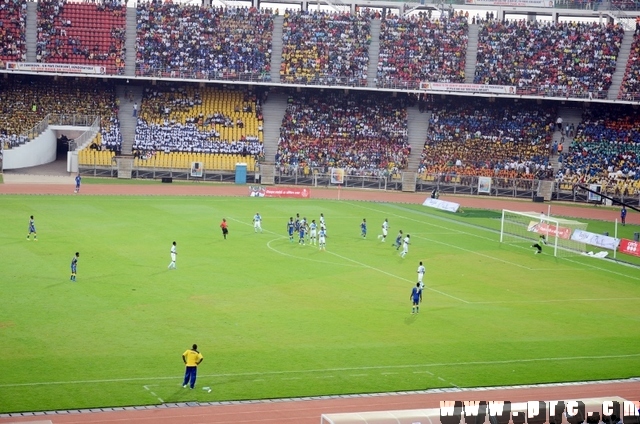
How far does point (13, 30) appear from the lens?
3179 inches

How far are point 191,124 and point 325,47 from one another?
47.7ft

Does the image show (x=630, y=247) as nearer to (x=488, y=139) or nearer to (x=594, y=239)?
(x=594, y=239)

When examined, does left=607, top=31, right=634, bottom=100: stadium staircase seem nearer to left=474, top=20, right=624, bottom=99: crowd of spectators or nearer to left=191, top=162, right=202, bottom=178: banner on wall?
left=474, top=20, right=624, bottom=99: crowd of spectators

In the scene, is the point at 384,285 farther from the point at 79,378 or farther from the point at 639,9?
the point at 639,9

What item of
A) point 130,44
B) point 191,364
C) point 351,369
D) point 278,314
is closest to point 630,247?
point 278,314

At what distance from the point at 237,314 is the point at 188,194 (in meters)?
35.7

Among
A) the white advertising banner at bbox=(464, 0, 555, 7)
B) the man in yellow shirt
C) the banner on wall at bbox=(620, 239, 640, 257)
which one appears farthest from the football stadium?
the white advertising banner at bbox=(464, 0, 555, 7)

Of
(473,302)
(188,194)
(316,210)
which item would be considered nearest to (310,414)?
(473,302)

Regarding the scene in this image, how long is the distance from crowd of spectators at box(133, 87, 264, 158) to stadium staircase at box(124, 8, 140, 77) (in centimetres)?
286

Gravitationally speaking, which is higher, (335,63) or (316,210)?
(335,63)

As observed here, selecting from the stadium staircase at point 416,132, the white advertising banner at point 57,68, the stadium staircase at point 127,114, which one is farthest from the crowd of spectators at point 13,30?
the stadium staircase at point 416,132

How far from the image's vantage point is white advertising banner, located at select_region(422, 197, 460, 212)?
6812cm

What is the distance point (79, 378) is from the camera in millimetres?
26312

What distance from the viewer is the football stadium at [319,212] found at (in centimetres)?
2752
